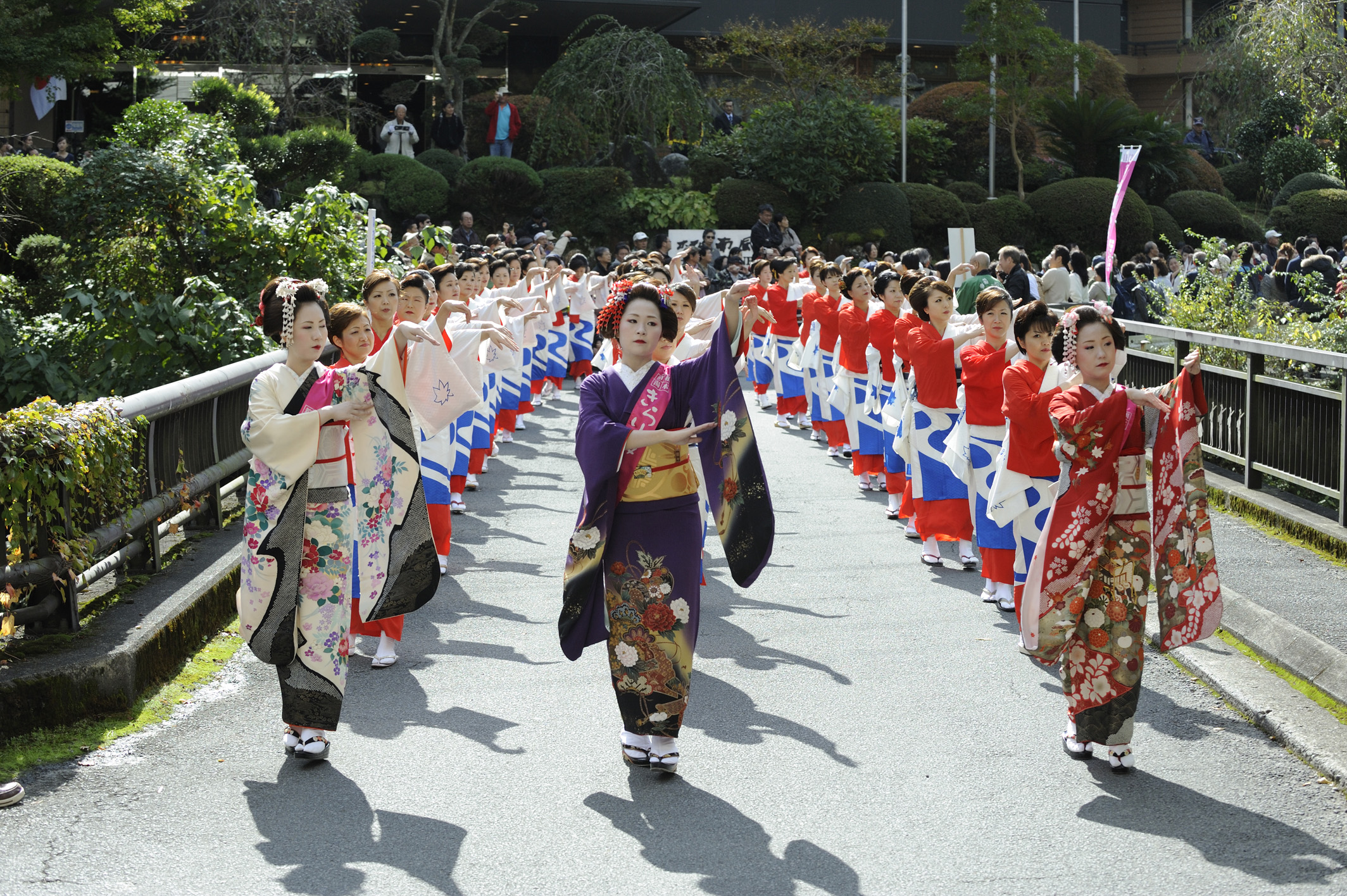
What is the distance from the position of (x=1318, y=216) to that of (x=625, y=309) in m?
27.3

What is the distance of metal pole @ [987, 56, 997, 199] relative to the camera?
3009 cm

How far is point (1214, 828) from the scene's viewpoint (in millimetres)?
4406

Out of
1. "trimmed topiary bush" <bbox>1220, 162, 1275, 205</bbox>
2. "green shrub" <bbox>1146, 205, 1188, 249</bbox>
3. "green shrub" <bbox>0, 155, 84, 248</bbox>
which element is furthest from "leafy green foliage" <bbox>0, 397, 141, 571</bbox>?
"trimmed topiary bush" <bbox>1220, 162, 1275, 205</bbox>

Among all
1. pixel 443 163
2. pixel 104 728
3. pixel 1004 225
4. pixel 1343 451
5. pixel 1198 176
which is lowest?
pixel 104 728

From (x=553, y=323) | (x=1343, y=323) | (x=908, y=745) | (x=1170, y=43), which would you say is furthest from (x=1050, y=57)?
(x=908, y=745)

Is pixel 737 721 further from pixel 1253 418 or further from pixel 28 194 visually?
pixel 28 194

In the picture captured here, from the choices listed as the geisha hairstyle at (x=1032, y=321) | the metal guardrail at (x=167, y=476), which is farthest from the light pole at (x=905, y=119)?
the geisha hairstyle at (x=1032, y=321)

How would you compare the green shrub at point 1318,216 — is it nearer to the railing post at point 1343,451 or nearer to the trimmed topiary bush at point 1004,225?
the trimmed topiary bush at point 1004,225

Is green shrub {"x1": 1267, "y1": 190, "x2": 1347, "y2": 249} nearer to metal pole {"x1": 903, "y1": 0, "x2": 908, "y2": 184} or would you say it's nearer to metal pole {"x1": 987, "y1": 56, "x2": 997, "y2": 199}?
metal pole {"x1": 987, "y1": 56, "x2": 997, "y2": 199}

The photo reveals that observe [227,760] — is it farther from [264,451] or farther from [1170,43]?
[1170,43]

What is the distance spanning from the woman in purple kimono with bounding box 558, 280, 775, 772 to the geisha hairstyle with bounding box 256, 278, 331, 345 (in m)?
1.17

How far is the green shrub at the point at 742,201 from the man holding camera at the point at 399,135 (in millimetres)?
6274

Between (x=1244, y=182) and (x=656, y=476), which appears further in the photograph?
(x=1244, y=182)

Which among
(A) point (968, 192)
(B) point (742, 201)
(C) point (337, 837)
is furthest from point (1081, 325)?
(A) point (968, 192)
